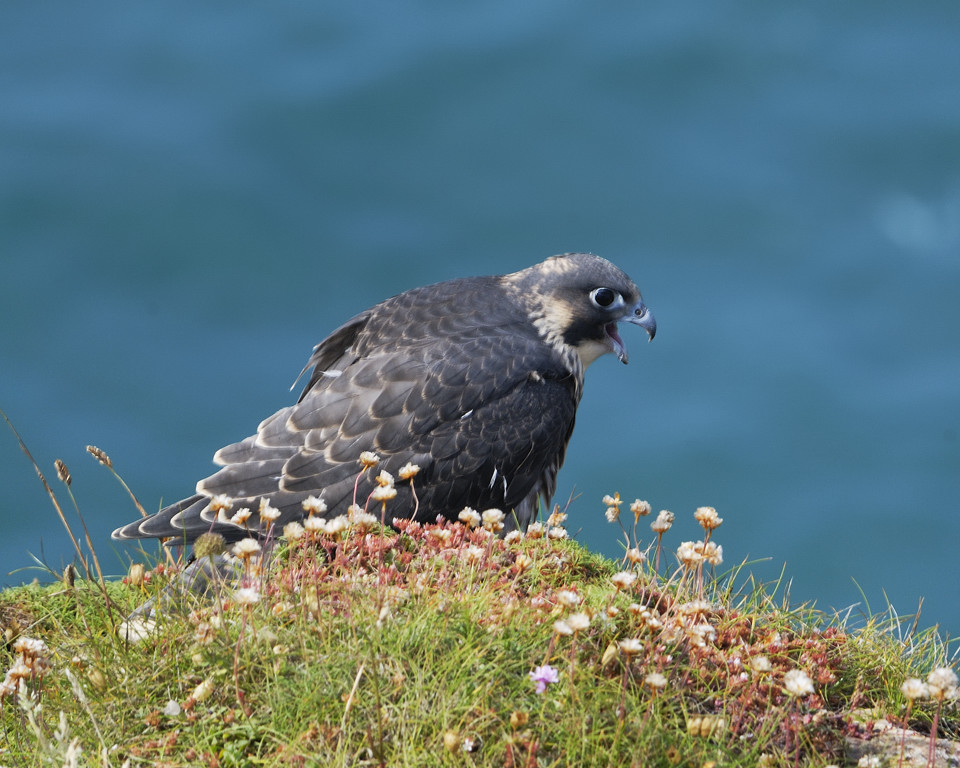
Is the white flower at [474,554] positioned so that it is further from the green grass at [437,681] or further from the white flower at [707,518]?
the white flower at [707,518]

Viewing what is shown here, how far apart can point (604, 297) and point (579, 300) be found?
17 centimetres

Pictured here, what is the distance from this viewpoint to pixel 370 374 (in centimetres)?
589

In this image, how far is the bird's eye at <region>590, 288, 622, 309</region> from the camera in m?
6.48

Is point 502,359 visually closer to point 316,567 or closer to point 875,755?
point 316,567

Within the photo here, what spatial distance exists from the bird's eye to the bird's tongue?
0.21 m

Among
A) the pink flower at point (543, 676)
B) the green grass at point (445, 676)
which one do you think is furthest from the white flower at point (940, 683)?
the pink flower at point (543, 676)

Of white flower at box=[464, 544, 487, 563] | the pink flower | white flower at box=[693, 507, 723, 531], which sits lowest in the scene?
the pink flower

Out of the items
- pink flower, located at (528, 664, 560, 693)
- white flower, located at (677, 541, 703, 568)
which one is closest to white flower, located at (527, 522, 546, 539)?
white flower, located at (677, 541, 703, 568)

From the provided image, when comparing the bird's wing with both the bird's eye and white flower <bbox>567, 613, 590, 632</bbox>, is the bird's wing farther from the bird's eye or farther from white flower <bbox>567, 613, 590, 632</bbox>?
white flower <bbox>567, 613, 590, 632</bbox>

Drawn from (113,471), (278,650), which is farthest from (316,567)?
(113,471)

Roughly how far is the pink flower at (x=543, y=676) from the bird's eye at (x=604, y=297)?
11.7 ft

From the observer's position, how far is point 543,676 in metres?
3.19

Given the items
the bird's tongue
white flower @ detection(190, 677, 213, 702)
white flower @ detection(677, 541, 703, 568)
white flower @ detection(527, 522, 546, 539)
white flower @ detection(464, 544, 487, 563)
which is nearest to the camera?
white flower @ detection(190, 677, 213, 702)

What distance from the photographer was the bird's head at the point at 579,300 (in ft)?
→ 21.1
